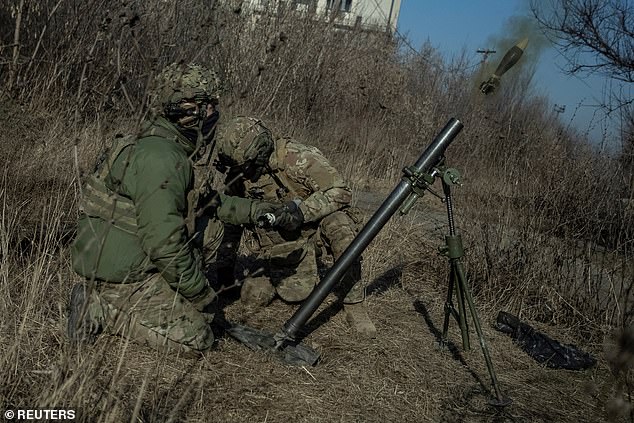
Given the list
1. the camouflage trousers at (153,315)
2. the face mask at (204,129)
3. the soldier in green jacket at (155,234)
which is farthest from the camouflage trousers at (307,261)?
the face mask at (204,129)

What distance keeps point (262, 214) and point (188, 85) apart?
1.00m

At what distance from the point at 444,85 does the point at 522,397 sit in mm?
11266

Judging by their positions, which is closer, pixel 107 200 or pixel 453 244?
pixel 107 200

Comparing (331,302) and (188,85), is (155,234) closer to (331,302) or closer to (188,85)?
(188,85)

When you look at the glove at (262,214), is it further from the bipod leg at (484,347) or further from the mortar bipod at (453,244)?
the bipod leg at (484,347)

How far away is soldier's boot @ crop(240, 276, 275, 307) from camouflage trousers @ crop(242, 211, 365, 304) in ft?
0.30

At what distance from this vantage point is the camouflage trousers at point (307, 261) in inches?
177

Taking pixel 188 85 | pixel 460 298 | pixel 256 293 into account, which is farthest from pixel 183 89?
pixel 460 298

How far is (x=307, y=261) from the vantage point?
4641 mm

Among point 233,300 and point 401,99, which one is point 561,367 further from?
point 401,99

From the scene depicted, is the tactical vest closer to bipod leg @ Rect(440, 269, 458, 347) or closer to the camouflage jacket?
the camouflage jacket

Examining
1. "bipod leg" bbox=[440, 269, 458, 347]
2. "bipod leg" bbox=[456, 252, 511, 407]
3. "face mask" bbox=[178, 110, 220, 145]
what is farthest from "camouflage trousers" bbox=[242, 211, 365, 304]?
"face mask" bbox=[178, 110, 220, 145]

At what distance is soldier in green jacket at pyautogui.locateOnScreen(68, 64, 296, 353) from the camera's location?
9.41 ft

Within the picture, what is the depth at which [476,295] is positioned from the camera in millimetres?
5453
